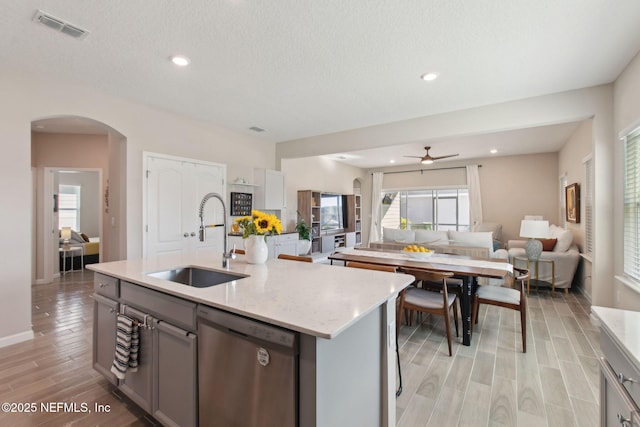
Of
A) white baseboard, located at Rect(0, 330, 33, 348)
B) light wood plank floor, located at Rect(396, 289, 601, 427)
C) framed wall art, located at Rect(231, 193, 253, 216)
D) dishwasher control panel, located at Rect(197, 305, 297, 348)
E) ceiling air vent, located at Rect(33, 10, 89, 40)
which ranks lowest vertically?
light wood plank floor, located at Rect(396, 289, 601, 427)

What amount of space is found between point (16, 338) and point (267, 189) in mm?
3626

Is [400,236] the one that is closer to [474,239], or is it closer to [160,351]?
[474,239]

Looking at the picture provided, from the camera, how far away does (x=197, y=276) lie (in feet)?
7.31

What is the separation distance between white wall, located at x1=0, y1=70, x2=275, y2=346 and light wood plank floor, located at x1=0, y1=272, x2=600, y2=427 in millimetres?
507

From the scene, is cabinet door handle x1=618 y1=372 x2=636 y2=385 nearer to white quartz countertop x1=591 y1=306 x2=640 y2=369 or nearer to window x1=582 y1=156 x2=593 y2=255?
white quartz countertop x1=591 y1=306 x2=640 y2=369

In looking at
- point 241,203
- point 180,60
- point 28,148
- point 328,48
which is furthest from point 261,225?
point 241,203

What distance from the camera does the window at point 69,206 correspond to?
8.80 metres

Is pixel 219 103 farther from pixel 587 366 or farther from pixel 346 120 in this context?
pixel 587 366

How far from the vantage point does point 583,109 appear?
3.20m

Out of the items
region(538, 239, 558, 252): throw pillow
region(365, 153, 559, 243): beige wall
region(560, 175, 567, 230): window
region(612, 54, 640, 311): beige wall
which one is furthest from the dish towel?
region(365, 153, 559, 243): beige wall

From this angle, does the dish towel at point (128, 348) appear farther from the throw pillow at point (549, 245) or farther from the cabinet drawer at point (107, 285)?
the throw pillow at point (549, 245)

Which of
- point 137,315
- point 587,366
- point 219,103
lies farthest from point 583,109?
point 137,315

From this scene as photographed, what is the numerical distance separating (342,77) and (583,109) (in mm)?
2704

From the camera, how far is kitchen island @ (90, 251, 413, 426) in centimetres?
110
